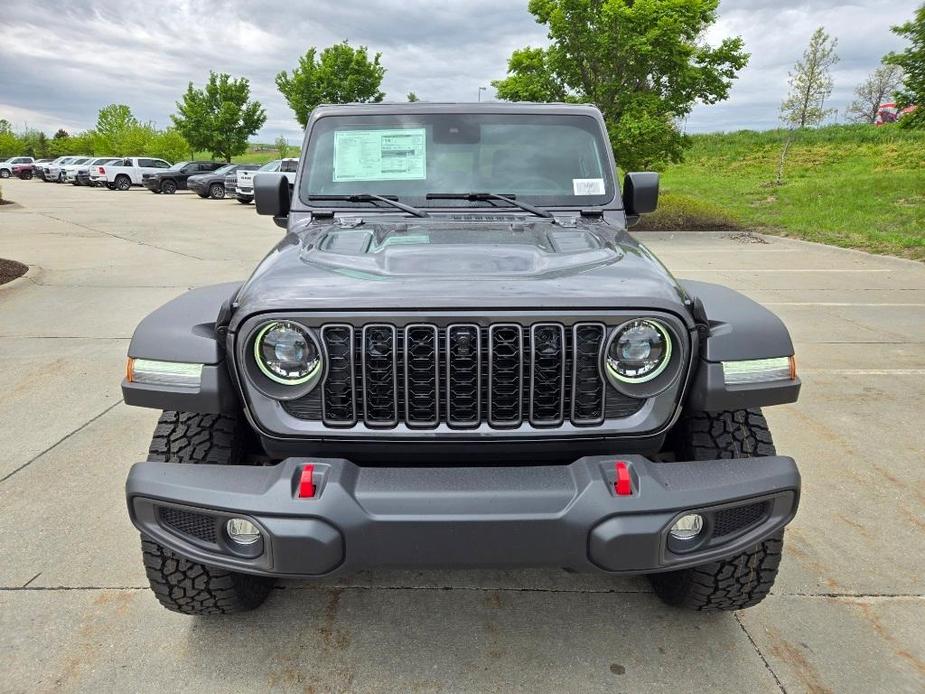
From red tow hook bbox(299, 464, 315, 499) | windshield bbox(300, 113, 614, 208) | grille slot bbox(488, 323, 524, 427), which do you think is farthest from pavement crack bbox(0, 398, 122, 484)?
grille slot bbox(488, 323, 524, 427)

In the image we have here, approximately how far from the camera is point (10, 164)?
4566 centimetres

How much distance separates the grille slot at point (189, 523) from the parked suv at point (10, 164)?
169ft

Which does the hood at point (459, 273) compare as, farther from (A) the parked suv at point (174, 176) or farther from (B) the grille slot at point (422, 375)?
(A) the parked suv at point (174, 176)

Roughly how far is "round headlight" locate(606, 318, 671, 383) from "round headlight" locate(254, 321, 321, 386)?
0.85 meters

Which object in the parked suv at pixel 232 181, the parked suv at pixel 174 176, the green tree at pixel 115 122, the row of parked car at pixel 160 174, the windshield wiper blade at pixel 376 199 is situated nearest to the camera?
the windshield wiper blade at pixel 376 199

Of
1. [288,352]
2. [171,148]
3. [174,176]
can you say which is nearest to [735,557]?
[288,352]

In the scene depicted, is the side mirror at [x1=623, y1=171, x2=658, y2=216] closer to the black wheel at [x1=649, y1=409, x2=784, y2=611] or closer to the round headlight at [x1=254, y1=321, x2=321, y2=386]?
the black wheel at [x1=649, y1=409, x2=784, y2=611]

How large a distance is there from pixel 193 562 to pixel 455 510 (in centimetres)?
98

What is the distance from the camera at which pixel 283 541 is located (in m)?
1.85

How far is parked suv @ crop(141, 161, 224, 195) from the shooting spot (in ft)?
98.2

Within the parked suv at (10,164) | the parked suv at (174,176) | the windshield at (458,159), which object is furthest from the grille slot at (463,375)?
the parked suv at (10,164)

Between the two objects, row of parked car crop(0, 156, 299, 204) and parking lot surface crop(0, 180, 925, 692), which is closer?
parking lot surface crop(0, 180, 925, 692)

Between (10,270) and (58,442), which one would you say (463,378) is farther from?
(10,270)

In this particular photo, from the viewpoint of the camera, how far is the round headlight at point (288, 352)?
1990 millimetres
